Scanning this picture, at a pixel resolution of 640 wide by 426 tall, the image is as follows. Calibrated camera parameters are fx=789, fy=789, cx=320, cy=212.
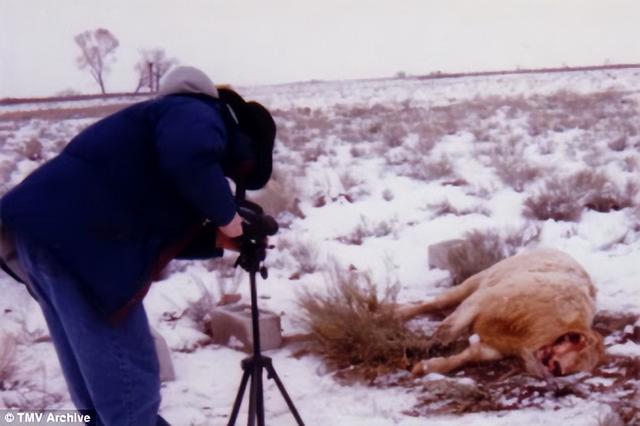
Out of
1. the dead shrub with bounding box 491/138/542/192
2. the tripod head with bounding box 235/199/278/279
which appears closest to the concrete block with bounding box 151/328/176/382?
the tripod head with bounding box 235/199/278/279

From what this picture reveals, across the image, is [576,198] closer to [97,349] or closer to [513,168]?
[513,168]

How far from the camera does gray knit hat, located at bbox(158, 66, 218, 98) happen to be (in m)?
2.92

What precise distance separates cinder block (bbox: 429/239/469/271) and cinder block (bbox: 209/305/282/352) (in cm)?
190

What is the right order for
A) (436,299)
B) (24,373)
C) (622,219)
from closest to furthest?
(24,373), (436,299), (622,219)

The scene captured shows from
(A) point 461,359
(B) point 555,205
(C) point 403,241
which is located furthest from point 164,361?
(B) point 555,205

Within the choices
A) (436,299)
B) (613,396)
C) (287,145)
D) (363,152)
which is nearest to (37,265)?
(613,396)

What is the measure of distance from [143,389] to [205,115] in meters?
0.99

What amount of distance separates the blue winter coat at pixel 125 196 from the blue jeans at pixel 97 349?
0.06 metres

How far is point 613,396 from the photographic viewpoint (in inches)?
152

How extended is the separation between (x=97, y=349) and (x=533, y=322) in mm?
2383

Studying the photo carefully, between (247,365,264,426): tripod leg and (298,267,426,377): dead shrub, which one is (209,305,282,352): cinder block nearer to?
(298,267,426,377): dead shrub

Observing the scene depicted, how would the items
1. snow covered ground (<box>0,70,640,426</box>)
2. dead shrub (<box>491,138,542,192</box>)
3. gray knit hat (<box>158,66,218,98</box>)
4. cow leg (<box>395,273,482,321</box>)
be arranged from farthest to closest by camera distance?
dead shrub (<box>491,138,542,192</box>) → cow leg (<box>395,273,482,321</box>) → snow covered ground (<box>0,70,640,426</box>) → gray knit hat (<box>158,66,218,98</box>)

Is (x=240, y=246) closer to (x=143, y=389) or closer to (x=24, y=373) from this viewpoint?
(x=143, y=389)

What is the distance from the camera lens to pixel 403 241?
25.2 ft
